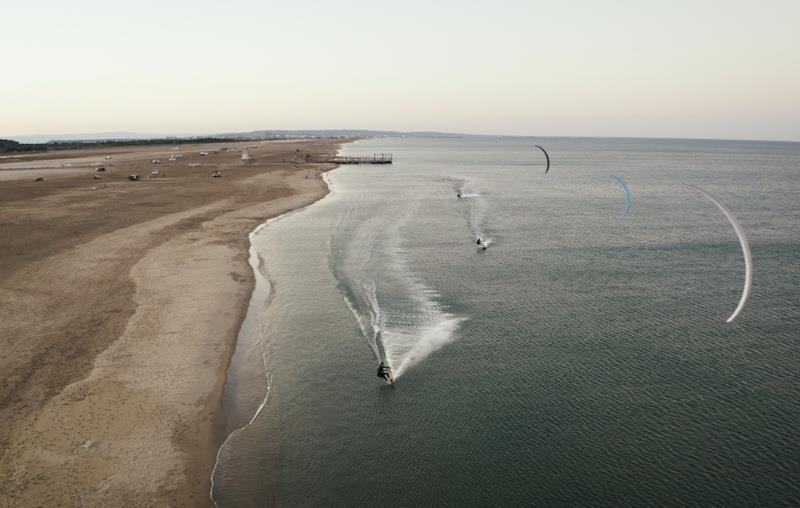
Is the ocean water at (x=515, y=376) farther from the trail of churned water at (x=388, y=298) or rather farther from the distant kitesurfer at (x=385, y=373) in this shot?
the distant kitesurfer at (x=385, y=373)

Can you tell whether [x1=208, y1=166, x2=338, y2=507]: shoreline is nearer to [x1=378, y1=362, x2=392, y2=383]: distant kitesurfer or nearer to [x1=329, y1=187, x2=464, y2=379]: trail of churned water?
[x1=378, y1=362, x2=392, y2=383]: distant kitesurfer

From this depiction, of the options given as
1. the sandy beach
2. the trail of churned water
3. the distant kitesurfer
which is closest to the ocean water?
the trail of churned water

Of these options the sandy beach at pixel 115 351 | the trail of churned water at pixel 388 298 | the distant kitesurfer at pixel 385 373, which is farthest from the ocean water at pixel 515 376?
the sandy beach at pixel 115 351

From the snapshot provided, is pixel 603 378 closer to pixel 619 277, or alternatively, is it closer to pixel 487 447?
pixel 487 447

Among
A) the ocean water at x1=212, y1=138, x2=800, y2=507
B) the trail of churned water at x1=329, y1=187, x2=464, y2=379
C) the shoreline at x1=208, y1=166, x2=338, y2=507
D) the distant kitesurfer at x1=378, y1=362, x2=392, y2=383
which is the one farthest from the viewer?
the trail of churned water at x1=329, y1=187, x2=464, y2=379

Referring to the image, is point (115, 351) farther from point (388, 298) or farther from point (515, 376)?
point (515, 376)

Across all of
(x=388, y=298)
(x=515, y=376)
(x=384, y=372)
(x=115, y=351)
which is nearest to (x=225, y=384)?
(x=115, y=351)
